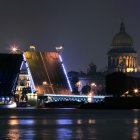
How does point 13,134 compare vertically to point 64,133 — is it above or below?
below

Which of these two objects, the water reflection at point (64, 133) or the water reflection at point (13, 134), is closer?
the water reflection at point (13, 134)

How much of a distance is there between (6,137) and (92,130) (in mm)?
7278

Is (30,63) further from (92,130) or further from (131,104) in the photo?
(92,130)

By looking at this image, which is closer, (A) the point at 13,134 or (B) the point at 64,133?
(A) the point at 13,134

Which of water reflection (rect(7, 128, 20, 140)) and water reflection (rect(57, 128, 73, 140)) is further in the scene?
water reflection (rect(57, 128, 73, 140))

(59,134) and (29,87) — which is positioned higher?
(29,87)

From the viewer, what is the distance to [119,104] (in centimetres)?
11294

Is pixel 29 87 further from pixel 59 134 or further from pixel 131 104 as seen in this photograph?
pixel 59 134

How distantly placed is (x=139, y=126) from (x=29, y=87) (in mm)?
92588

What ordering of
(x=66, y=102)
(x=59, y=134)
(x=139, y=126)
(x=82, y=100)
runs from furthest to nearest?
(x=82, y=100) < (x=66, y=102) < (x=139, y=126) < (x=59, y=134)

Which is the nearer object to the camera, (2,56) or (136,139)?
(136,139)

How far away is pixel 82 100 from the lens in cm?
13950

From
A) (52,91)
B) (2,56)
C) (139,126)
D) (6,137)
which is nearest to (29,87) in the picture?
(52,91)

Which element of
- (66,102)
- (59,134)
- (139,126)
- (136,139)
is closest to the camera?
(136,139)
